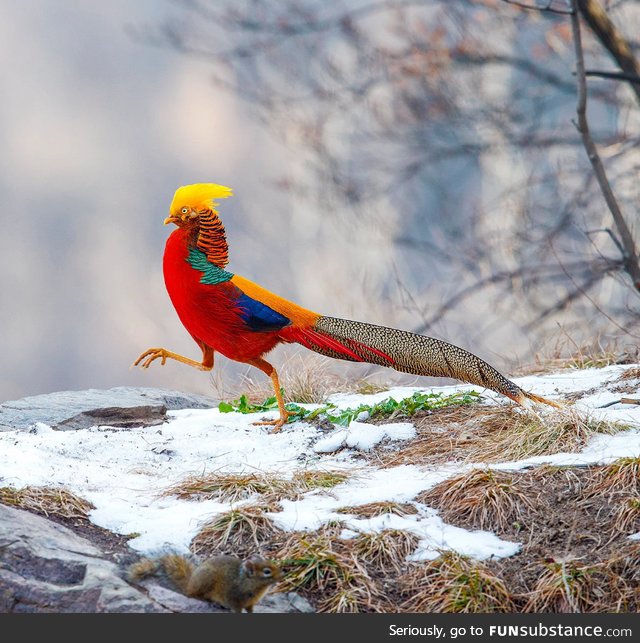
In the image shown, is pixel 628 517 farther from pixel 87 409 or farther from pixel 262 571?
pixel 87 409

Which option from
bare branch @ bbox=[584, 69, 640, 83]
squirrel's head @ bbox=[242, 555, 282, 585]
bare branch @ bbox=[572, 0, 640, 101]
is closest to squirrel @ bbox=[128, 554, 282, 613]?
squirrel's head @ bbox=[242, 555, 282, 585]

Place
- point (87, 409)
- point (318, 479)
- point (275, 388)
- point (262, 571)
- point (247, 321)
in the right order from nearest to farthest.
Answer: point (262, 571) → point (318, 479) → point (247, 321) → point (275, 388) → point (87, 409)

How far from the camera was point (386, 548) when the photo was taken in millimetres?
3449

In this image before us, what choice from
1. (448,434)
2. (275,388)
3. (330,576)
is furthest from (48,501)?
(448,434)

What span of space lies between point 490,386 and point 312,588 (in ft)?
5.85

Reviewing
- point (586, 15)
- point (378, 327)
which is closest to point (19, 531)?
point (378, 327)

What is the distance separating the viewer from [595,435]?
4.39 m

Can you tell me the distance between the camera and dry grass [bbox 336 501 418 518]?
3713 mm

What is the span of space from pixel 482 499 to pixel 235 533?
102 centimetres

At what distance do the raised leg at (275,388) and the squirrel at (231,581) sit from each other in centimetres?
193

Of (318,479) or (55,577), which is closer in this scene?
(55,577)

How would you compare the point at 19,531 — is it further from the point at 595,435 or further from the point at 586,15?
the point at 586,15

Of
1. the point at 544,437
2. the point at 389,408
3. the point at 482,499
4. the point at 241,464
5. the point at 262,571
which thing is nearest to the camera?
the point at 262,571

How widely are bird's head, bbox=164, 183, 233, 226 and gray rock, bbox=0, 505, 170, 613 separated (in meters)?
1.81
